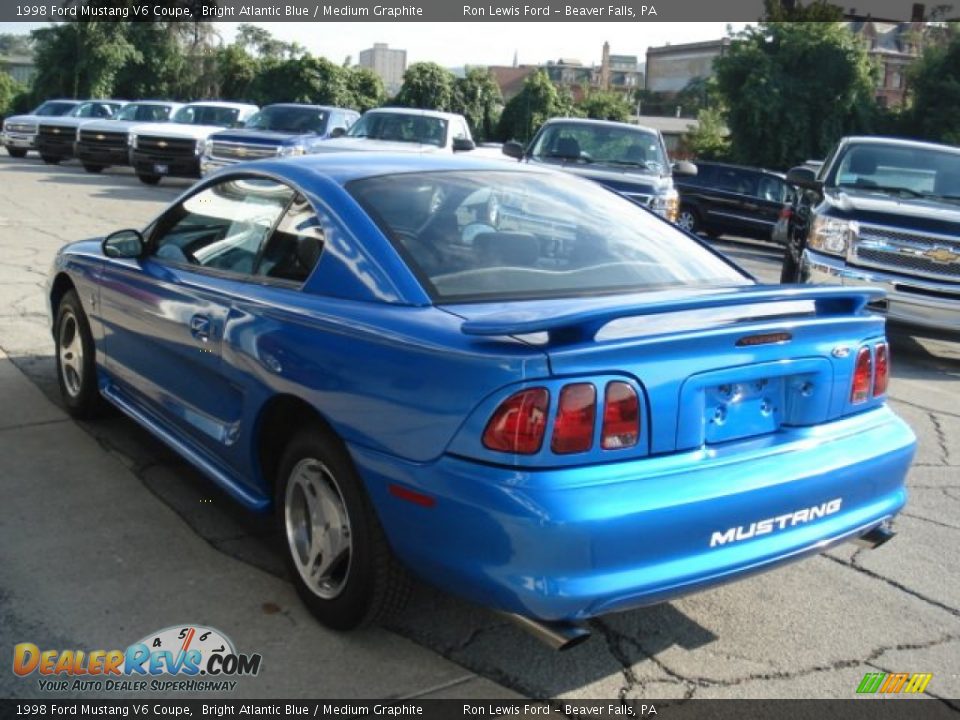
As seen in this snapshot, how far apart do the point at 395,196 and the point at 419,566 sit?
1.42 m

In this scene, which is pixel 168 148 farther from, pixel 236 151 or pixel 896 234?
pixel 896 234

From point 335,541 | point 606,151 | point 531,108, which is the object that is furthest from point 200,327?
point 531,108

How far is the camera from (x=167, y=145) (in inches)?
810

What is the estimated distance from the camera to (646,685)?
10.5ft

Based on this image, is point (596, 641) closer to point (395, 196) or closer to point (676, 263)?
point (676, 263)

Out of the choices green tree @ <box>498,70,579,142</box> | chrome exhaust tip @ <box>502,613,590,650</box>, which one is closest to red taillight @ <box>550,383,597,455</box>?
chrome exhaust tip @ <box>502,613,590,650</box>

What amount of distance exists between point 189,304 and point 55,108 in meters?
25.9

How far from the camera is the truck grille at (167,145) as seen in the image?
20.4 m

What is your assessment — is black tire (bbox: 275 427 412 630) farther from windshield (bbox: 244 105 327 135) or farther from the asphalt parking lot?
windshield (bbox: 244 105 327 135)

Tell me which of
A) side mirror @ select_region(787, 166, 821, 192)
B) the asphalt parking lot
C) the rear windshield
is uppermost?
side mirror @ select_region(787, 166, 821, 192)

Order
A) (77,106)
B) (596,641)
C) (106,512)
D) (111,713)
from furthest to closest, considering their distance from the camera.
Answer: (77,106) → (106,512) → (596,641) → (111,713)

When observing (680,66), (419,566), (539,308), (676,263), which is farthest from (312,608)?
(680,66)

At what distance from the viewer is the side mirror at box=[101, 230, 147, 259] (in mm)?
4727

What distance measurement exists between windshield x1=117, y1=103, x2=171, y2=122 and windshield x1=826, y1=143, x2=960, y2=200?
709 inches
